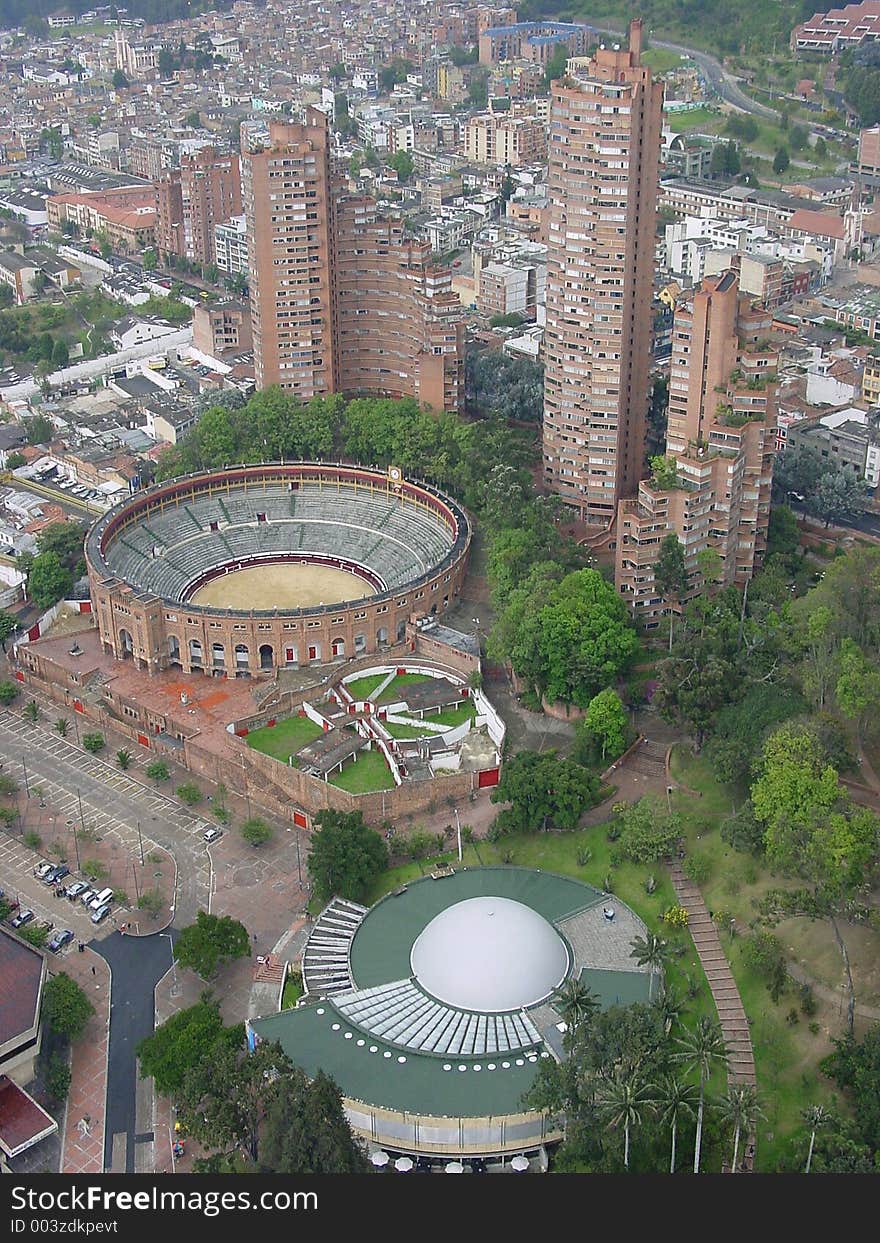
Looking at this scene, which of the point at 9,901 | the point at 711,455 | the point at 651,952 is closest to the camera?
the point at 651,952

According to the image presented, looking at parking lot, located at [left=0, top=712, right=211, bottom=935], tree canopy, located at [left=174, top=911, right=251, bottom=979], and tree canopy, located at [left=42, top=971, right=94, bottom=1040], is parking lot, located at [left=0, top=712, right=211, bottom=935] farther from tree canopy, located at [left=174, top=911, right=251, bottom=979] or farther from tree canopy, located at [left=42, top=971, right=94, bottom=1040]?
tree canopy, located at [left=42, top=971, right=94, bottom=1040]

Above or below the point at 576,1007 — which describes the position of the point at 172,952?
below

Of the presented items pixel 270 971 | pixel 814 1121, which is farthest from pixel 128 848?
pixel 814 1121

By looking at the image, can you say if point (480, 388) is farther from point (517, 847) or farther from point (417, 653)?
point (517, 847)

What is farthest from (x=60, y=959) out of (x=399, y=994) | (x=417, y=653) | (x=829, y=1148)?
(x=829, y=1148)

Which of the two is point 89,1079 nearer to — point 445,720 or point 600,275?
point 445,720

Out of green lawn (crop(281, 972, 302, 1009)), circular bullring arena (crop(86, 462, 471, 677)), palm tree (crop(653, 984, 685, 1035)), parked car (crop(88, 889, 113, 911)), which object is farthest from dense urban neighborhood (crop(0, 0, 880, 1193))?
parked car (crop(88, 889, 113, 911))
